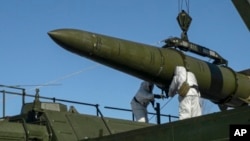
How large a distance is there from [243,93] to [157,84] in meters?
2.14

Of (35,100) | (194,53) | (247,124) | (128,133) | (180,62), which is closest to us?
(247,124)

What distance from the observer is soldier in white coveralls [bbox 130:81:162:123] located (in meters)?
11.3

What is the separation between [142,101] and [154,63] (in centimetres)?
126

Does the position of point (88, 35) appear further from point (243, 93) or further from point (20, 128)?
point (243, 93)

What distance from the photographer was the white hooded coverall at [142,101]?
11.3 m

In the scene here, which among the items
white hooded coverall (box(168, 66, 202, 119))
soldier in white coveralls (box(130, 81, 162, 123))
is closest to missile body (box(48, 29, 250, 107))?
white hooded coverall (box(168, 66, 202, 119))

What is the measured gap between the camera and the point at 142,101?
1131cm

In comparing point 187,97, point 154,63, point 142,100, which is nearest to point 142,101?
point 142,100

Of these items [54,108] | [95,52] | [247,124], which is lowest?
[247,124]

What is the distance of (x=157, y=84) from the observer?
427 inches

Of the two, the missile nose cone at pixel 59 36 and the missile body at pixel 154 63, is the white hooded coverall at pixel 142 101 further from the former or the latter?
the missile nose cone at pixel 59 36

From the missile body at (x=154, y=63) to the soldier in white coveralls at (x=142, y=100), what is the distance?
0.55 m

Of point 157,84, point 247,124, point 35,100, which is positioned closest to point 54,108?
point 35,100

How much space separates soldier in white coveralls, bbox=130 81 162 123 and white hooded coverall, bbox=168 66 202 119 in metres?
1.04
